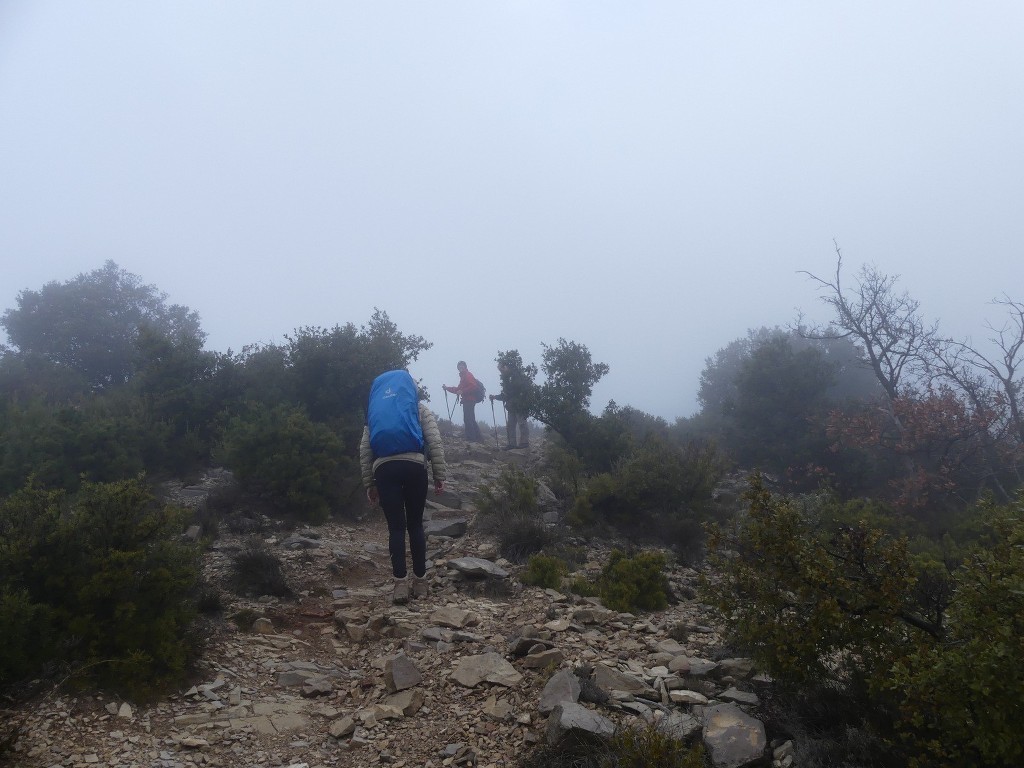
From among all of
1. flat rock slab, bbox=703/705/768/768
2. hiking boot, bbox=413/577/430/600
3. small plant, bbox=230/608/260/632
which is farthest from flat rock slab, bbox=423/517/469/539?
flat rock slab, bbox=703/705/768/768

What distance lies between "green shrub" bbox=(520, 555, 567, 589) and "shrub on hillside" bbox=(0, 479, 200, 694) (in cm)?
308

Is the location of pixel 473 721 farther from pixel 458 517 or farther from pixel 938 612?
pixel 458 517

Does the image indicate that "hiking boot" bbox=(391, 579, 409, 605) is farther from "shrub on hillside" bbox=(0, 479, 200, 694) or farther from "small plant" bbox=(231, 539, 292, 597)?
"shrub on hillside" bbox=(0, 479, 200, 694)

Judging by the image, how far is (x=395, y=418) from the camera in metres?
5.86

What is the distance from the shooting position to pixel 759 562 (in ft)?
12.3

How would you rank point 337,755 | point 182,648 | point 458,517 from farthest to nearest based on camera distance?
point 458,517 → point 182,648 → point 337,755

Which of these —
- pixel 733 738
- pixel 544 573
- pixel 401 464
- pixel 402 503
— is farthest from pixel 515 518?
pixel 733 738

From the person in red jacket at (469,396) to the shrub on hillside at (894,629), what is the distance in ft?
46.8

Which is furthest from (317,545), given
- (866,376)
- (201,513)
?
(866,376)

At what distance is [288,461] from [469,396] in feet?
29.5

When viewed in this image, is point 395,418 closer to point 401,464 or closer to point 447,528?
point 401,464

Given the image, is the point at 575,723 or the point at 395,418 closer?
the point at 575,723

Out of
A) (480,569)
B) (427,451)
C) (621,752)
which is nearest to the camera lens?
(621,752)

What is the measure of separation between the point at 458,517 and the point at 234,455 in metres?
3.65
